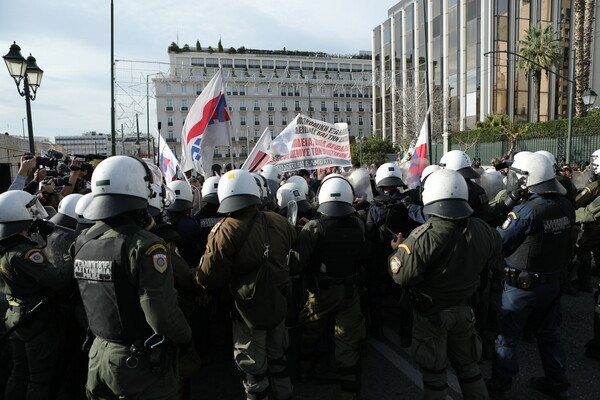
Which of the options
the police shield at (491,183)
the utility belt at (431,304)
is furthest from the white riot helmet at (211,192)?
the police shield at (491,183)

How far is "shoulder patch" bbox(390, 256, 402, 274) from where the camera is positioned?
10.2 feet

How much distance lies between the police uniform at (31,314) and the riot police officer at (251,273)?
44.4 inches

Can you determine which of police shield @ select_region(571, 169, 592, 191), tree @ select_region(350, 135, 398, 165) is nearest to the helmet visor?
police shield @ select_region(571, 169, 592, 191)

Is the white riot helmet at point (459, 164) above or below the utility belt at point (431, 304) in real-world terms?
above

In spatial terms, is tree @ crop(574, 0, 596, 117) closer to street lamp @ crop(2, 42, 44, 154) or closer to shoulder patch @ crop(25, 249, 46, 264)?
street lamp @ crop(2, 42, 44, 154)

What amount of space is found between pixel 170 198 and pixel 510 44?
37.9m

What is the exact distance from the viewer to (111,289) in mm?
2322

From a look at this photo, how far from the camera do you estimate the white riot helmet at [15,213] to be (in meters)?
3.04

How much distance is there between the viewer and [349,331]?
3680 mm

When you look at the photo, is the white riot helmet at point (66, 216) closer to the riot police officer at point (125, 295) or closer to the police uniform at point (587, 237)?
the riot police officer at point (125, 295)

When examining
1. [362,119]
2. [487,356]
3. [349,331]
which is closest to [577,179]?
[487,356]

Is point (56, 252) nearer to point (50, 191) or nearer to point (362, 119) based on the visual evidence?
point (50, 191)

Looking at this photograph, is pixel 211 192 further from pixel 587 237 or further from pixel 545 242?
pixel 587 237

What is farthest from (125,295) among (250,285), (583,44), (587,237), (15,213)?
(583,44)
